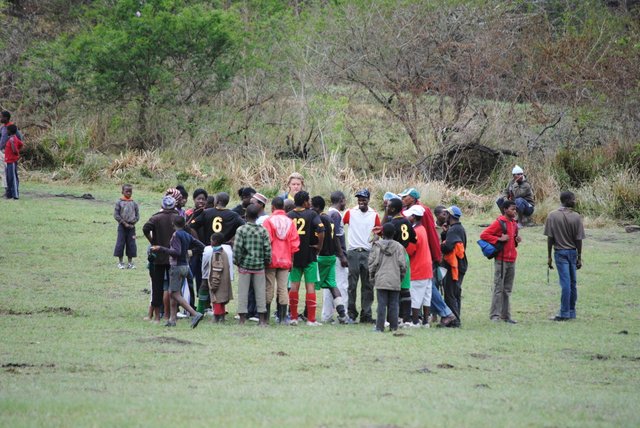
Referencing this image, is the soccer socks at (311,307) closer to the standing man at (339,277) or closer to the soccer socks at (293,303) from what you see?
the soccer socks at (293,303)

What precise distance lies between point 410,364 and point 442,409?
2.46 m

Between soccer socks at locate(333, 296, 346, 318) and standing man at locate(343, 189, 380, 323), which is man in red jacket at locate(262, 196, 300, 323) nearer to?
soccer socks at locate(333, 296, 346, 318)

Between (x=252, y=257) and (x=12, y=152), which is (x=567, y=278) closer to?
(x=252, y=257)

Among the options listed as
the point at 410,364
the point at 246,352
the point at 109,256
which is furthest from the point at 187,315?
the point at 109,256

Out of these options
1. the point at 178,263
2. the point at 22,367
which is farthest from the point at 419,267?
the point at 22,367

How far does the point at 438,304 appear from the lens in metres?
14.1

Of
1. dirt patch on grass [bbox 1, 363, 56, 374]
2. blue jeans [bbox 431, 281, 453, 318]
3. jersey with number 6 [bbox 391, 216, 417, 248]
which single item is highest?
jersey with number 6 [bbox 391, 216, 417, 248]

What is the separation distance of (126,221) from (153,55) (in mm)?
14865

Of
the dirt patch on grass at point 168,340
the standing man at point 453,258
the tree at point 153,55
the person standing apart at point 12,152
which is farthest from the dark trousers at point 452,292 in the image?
the tree at point 153,55

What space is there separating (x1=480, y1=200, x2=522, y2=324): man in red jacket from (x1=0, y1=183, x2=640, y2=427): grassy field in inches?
12.5

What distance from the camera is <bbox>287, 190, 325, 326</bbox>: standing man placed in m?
13.8

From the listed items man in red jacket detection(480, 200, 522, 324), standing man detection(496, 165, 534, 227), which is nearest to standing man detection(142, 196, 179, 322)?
man in red jacket detection(480, 200, 522, 324)

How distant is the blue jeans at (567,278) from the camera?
49.3 ft

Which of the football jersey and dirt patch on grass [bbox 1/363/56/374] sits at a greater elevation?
the football jersey
